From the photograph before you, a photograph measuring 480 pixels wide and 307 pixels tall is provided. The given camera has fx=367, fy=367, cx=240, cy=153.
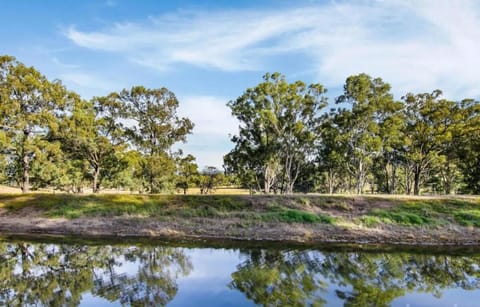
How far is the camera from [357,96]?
43.2 meters

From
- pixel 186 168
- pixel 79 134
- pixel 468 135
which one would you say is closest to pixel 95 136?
pixel 79 134

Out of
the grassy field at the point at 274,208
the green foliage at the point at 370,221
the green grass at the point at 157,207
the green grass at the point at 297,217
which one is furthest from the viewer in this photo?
the green grass at the point at 157,207

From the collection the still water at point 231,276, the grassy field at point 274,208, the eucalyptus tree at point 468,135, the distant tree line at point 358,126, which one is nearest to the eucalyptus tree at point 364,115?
the distant tree line at point 358,126

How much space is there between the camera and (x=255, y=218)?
24844 mm

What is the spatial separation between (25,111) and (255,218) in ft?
85.3

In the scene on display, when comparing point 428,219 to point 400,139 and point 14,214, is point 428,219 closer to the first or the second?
point 400,139

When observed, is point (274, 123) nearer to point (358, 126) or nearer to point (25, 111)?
point (358, 126)

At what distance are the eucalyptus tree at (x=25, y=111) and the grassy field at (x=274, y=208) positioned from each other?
7.11 m

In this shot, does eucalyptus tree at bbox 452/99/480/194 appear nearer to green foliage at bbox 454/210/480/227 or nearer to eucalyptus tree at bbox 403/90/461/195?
eucalyptus tree at bbox 403/90/461/195

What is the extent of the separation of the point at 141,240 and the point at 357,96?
31592mm

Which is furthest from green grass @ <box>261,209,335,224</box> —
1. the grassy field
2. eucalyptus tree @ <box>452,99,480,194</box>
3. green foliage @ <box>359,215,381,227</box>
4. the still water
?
eucalyptus tree @ <box>452,99,480,194</box>

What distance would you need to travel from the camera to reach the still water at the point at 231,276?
1072 cm

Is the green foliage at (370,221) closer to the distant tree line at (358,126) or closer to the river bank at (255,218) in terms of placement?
the river bank at (255,218)

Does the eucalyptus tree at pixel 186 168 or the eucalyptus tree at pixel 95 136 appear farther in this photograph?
the eucalyptus tree at pixel 186 168
